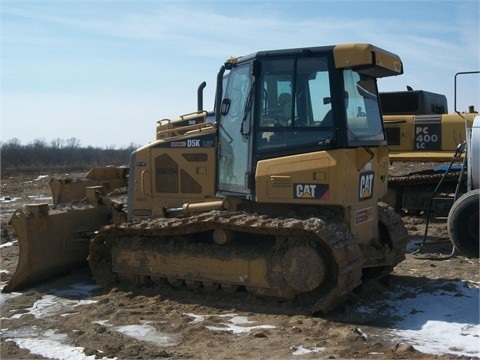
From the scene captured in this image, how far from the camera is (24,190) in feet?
81.0

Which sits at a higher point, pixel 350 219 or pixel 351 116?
pixel 351 116

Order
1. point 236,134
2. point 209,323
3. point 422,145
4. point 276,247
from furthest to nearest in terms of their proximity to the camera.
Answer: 1. point 422,145
2. point 236,134
3. point 276,247
4. point 209,323

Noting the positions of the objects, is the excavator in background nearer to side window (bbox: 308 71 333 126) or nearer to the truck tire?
the truck tire

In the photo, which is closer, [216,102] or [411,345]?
[411,345]

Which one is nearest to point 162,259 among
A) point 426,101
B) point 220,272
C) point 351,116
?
point 220,272

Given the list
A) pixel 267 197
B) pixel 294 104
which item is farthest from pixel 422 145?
pixel 267 197

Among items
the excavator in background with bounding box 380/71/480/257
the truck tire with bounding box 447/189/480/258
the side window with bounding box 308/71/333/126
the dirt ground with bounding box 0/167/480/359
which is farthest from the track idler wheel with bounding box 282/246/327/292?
the excavator in background with bounding box 380/71/480/257

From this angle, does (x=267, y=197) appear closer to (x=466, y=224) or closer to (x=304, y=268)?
(x=304, y=268)

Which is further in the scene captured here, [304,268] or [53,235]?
[53,235]

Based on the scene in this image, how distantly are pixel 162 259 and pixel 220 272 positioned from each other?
30.4 inches

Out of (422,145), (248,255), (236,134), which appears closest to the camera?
(248,255)

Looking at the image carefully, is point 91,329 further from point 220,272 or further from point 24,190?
point 24,190

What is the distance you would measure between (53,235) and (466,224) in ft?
18.9

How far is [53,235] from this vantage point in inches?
320
